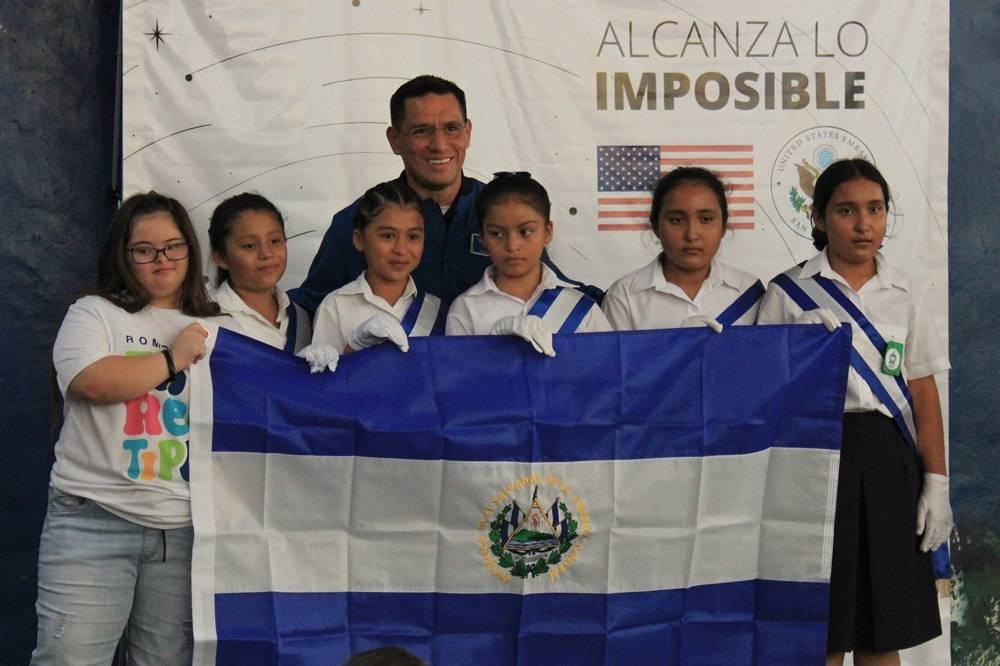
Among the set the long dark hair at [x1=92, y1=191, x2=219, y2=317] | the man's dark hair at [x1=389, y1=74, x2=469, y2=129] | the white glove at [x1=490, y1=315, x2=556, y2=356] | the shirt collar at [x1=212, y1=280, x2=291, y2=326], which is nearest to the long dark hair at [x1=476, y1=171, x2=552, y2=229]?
the white glove at [x1=490, y1=315, x2=556, y2=356]

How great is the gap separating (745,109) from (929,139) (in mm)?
736

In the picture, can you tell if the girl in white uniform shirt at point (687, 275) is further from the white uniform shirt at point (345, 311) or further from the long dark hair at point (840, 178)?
the white uniform shirt at point (345, 311)

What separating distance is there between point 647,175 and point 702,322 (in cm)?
131

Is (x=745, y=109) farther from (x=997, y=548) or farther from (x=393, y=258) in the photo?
(x=997, y=548)

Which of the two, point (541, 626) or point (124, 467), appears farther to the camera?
point (541, 626)

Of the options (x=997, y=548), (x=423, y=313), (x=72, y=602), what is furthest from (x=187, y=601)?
(x=997, y=548)

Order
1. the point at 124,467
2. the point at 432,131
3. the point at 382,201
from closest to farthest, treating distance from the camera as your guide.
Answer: the point at 124,467 → the point at 382,201 → the point at 432,131

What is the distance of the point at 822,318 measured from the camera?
3.45 metres

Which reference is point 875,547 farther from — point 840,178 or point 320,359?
point 320,359

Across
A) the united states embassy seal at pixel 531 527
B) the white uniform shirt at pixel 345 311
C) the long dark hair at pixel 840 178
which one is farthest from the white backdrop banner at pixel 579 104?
the united states embassy seal at pixel 531 527

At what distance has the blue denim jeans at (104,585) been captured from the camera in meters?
3.17

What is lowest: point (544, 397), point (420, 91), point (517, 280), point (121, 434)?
point (121, 434)

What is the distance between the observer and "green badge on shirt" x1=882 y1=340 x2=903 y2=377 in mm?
3504

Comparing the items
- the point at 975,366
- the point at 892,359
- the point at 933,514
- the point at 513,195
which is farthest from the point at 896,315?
the point at 975,366
